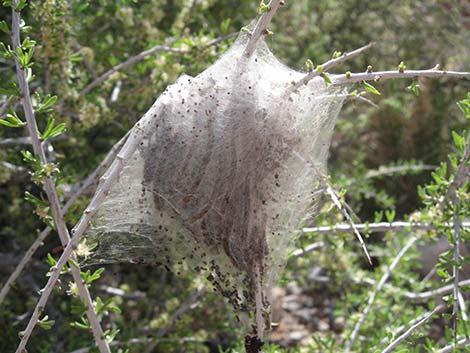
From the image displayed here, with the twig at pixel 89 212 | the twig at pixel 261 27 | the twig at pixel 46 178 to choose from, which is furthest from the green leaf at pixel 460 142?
the twig at pixel 46 178

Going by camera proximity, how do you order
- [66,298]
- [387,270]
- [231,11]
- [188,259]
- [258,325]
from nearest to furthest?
1. [258,325]
2. [188,259]
3. [387,270]
4. [66,298]
5. [231,11]

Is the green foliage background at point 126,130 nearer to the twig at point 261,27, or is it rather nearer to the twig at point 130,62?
the twig at point 130,62

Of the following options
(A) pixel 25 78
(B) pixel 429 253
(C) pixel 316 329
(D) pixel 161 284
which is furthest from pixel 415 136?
(A) pixel 25 78

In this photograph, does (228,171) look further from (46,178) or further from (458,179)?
(458,179)

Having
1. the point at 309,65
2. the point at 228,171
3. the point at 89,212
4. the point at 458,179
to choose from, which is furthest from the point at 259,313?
the point at 458,179

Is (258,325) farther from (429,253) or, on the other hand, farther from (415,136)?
(415,136)

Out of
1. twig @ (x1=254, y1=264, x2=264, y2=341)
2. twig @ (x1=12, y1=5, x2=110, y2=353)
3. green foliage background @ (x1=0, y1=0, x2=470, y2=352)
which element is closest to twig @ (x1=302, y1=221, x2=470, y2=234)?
green foliage background @ (x1=0, y1=0, x2=470, y2=352)

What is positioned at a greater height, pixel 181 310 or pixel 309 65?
pixel 309 65
